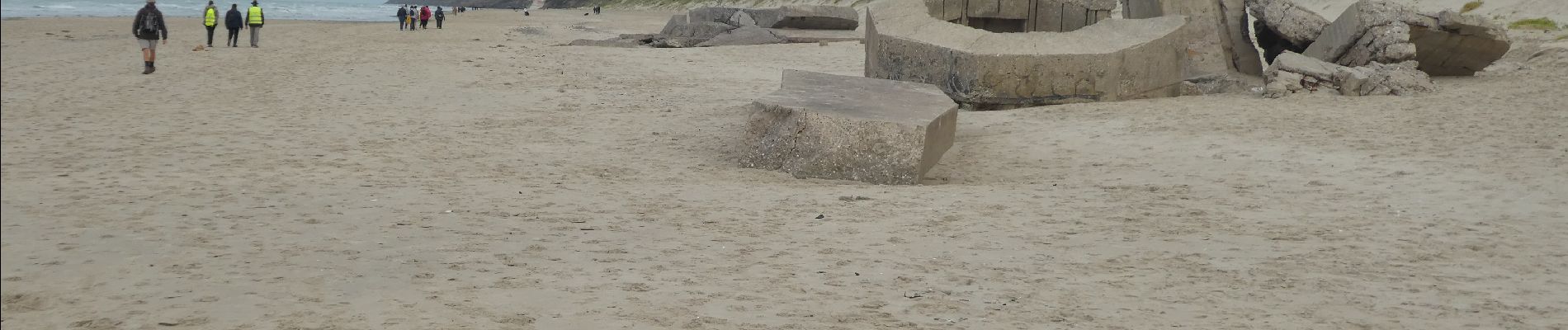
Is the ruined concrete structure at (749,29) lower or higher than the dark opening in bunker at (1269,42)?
lower

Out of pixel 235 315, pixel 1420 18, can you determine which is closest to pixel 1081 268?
pixel 235 315

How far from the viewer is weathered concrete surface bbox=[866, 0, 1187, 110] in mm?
9250

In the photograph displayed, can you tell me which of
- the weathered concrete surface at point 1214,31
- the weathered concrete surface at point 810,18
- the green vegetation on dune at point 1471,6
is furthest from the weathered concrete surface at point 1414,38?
the weathered concrete surface at point 810,18

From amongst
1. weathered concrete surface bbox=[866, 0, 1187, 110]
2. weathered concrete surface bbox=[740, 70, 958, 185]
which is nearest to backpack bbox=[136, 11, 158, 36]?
weathered concrete surface bbox=[866, 0, 1187, 110]

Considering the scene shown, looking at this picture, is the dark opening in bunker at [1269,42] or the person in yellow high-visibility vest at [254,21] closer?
the dark opening in bunker at [1269,42]

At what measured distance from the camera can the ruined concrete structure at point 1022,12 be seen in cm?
1196

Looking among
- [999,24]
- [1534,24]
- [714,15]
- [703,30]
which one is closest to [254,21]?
[703,30]

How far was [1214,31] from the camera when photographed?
11.0m

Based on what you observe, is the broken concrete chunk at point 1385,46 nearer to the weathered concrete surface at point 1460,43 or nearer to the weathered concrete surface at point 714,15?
the weathered concrete surface at point 1460,43

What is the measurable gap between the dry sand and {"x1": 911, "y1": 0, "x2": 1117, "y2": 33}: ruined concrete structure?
251 centimetres

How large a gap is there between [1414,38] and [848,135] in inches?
283

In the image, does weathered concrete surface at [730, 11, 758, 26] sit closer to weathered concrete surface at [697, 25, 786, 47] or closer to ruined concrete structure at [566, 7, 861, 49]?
ruined concrete structure at [566, 7, 861, 49]

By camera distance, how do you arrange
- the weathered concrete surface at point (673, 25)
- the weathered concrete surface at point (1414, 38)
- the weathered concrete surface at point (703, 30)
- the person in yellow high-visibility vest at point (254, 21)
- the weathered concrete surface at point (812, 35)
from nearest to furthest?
the weathered concrete surface at point (1414, 38), the person in yellow high-visibility vest at point (254, 21), the weathered concrete surface at point (812, 35), the weathered concrete surface at point (703, 30), the weathered concrete surface at point (673, 25)

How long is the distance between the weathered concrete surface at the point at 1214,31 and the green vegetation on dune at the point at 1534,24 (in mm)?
5633
